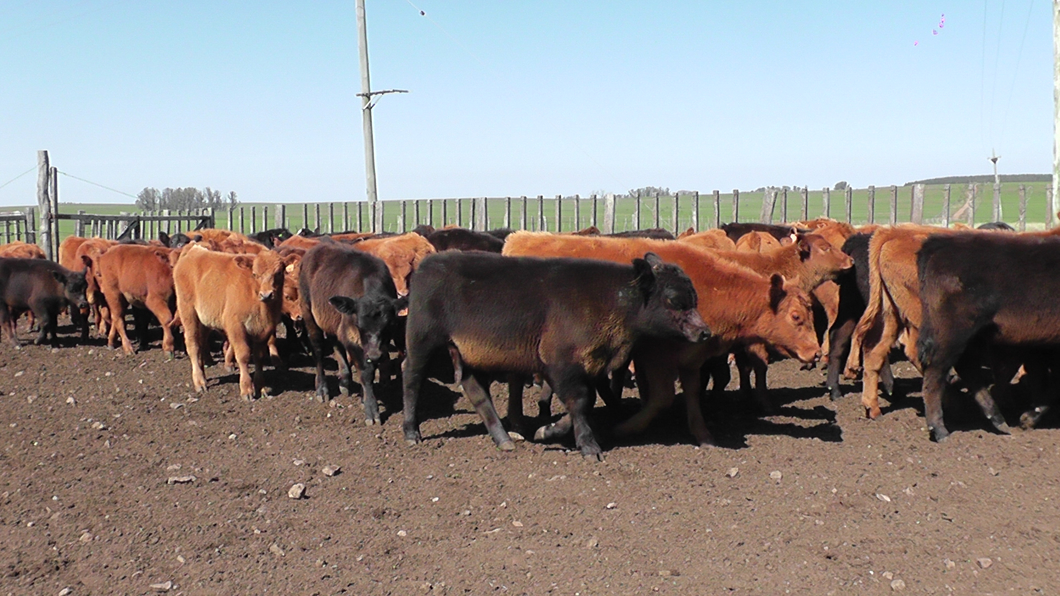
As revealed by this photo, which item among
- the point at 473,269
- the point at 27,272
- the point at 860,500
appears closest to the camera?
the point at 860,500

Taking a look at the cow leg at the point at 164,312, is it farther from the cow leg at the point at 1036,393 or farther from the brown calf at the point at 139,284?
the cow leg at the point at 1036,393

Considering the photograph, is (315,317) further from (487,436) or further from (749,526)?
(749,526)

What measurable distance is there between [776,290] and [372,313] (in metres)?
3.49

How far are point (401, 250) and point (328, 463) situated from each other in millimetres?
5291

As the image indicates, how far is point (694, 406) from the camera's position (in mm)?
7613

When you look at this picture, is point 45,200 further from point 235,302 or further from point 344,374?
point 344,374

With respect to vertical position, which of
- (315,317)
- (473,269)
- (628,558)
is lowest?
(628,558)

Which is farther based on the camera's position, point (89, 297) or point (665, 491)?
point (89, 297)

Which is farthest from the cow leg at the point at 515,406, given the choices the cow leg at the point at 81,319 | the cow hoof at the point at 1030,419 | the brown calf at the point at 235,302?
the cow leg at the point at 81,319

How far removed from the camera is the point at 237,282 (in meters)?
10.0

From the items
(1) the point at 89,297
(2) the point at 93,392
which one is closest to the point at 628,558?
(2) the point at 93,392

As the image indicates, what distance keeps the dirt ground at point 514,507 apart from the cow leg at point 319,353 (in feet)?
2.35

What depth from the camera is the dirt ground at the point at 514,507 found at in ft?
16.7

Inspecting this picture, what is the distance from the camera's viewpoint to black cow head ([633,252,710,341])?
23.2 feet
